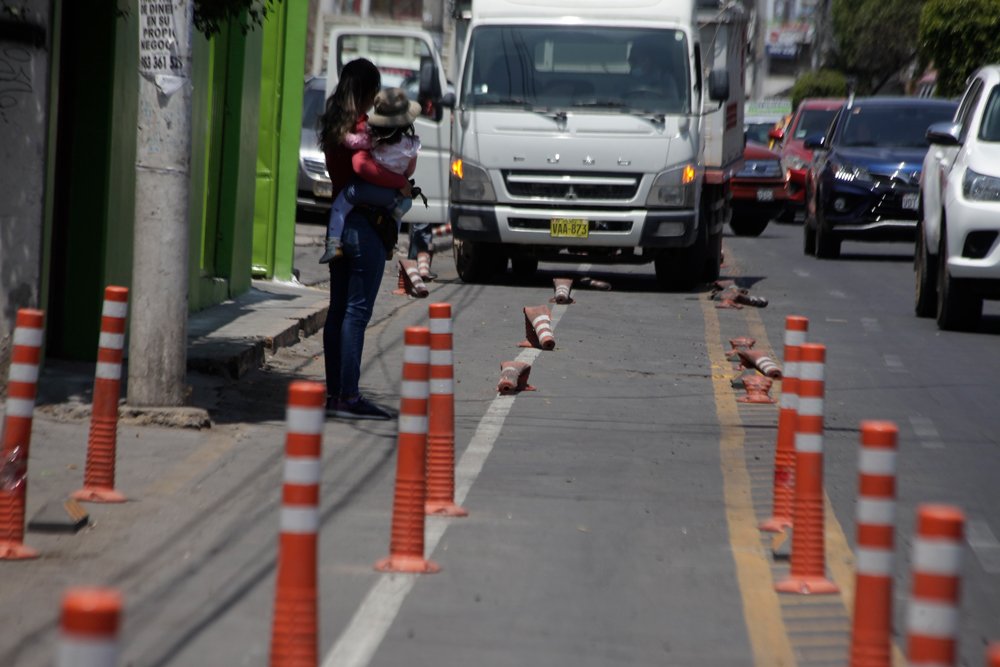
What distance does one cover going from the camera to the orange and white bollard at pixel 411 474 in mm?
6047

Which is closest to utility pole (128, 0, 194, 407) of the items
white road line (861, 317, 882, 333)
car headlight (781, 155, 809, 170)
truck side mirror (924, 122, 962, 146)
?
truck side mirror (924, 122, 962, 146)

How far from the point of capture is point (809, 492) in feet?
20.0

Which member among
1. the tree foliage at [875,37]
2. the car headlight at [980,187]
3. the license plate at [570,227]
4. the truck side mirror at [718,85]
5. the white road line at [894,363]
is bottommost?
the white road line at [894,363]

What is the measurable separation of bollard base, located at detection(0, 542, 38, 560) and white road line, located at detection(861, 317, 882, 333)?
938 centimetres

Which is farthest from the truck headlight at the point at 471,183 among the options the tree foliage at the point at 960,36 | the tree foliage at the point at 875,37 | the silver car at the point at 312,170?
the tree foliage at the point at 875,37

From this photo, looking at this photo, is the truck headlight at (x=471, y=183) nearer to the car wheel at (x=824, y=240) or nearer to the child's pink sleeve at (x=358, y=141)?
the car wheel at (x=824, y=240)

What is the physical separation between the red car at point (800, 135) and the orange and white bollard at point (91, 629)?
2701 centimetres

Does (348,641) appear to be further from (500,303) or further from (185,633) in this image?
(500,303)

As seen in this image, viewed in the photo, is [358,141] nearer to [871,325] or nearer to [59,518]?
[59,518]

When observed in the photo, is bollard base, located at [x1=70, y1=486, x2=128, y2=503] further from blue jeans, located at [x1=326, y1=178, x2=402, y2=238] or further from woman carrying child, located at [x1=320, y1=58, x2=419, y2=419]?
blue jeans, located at [x1=326, y1=178, x2=402, y2=238]

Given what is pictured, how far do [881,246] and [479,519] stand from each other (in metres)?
20.8

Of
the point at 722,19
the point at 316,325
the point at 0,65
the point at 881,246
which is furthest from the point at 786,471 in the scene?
the point at 881,246

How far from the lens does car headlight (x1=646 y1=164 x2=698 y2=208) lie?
55.8 feet

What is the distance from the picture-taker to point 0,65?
29.1 feet
